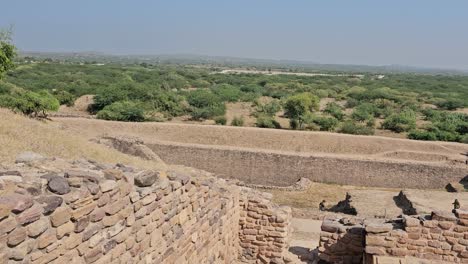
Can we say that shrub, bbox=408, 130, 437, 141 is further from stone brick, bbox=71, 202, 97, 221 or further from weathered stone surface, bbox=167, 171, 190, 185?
stone brick, bbox=71, 202, 97, 221

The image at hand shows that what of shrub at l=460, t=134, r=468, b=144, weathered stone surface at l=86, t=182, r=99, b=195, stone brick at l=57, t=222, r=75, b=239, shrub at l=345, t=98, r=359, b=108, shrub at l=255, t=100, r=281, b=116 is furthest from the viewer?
shrub at l=345, t=98, r=359, b=108

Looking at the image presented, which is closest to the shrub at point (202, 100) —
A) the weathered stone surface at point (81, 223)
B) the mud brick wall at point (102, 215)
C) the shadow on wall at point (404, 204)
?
the shadow on wall at point (404, 204)

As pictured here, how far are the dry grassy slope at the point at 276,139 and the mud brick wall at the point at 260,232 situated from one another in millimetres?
14856

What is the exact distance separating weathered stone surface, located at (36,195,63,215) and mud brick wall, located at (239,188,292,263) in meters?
4.35

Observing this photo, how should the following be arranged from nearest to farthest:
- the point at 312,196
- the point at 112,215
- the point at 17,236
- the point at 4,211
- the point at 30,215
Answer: the point at 4,211 < the point at 17,236 < the point at 30,215 < the point at 112,215 < the point at 312,196

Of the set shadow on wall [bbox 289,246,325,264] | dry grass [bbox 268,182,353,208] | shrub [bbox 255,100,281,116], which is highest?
shadow on wall [bbox 289,246,325,264]

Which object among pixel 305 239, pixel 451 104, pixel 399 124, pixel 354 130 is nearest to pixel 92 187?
pixel 305 239

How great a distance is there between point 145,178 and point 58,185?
4.00ft

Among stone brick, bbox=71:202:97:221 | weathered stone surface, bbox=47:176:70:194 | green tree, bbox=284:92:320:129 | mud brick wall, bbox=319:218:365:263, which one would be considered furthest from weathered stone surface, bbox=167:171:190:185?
green tree, bbox=284:92:320:129

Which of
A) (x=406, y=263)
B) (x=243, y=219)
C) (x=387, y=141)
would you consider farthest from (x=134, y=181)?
(x=387, y=141)

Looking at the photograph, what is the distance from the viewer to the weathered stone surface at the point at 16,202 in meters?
3.19

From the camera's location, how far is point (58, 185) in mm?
3740

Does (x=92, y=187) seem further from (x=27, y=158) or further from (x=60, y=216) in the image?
(x=27, y=158)

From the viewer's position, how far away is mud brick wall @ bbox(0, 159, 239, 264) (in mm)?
3375
